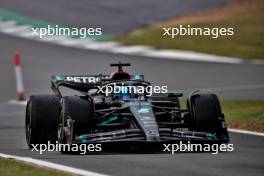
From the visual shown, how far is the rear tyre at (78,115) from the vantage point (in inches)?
544

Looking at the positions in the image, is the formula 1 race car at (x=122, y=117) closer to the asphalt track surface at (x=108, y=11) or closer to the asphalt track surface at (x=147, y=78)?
the asphalt track surface at (x=147, y=78)

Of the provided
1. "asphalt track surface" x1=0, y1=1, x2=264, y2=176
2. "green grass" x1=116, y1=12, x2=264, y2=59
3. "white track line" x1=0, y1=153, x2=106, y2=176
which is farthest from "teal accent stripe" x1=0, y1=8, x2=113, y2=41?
"white track line" x1=0, y1=153, x2=106, y2=176

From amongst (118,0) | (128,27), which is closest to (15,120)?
(128,27)

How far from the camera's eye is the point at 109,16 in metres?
38.0

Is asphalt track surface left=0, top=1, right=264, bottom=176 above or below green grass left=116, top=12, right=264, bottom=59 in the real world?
below

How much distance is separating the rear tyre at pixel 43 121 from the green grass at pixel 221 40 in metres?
18.2

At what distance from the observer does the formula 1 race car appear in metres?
13.6

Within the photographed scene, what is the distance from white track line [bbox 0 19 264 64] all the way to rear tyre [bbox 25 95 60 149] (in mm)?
17088

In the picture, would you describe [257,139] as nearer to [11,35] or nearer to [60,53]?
[60,53]

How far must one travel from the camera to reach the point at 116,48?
33781 millimetres

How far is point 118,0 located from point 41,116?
85.9 ft

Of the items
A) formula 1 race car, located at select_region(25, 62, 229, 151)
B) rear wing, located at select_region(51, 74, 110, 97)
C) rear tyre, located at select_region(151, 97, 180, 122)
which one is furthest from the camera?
rear wing, located at select_region(51, 74, 110, 97)
